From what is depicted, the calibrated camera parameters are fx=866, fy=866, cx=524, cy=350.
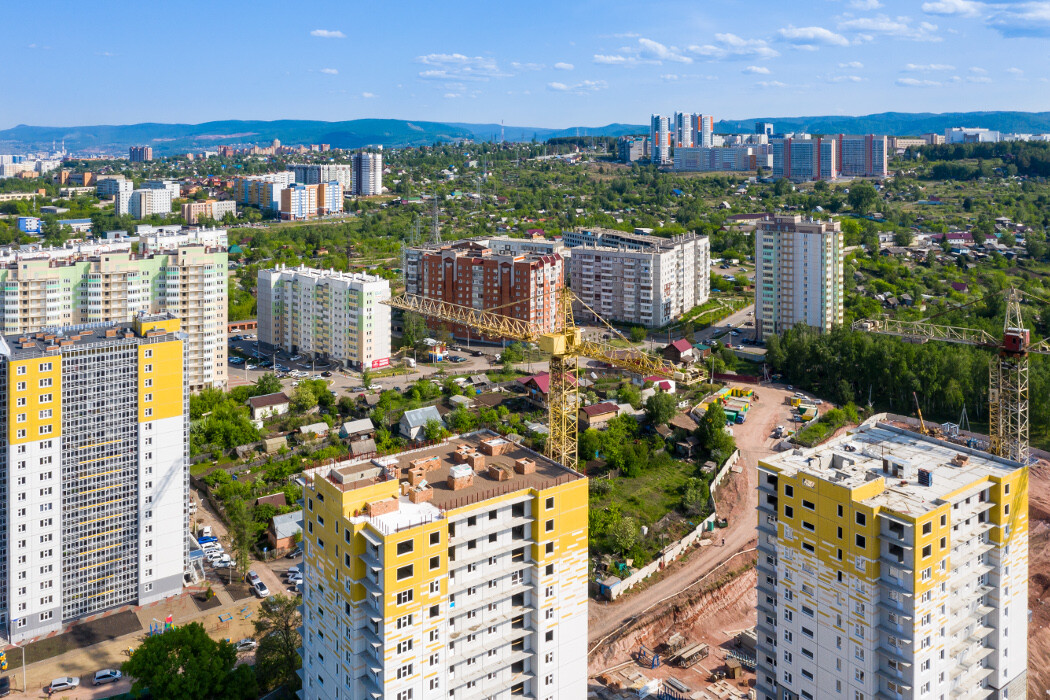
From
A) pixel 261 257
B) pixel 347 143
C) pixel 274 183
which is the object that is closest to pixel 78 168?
pixel 274 183

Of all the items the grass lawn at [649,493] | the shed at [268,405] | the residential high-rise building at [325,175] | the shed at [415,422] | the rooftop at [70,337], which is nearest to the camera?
the rooftop at [70,337]

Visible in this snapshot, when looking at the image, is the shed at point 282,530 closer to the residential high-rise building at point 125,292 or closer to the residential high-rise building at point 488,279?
the residential high-rise building at point 125,292

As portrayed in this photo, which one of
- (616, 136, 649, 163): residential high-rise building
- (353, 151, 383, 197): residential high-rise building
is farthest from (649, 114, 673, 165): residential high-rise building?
(353, 151, 383, 197): residential high-rise building

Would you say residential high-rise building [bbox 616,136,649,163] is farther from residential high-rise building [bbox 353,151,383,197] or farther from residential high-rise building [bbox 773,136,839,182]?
residential high-rise building [bbox 353,151,383,197]

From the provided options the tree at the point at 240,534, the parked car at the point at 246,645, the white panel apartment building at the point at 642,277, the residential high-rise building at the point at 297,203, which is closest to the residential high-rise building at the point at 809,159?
the residential high-rise building at the point at 297,203

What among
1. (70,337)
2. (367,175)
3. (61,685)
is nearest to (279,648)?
(61,685)

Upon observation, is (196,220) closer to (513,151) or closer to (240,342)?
(240,342)

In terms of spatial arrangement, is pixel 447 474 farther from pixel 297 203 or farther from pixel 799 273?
pixel 297 203
